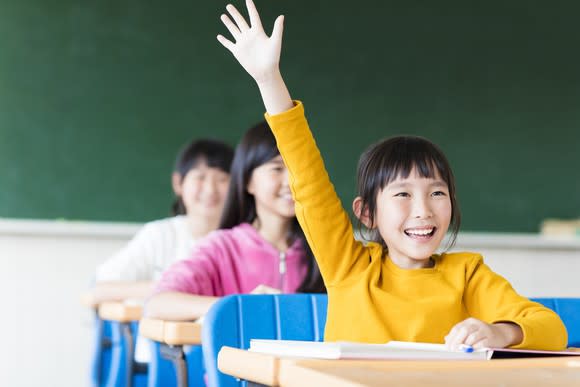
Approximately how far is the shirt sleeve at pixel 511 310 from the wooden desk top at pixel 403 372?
1.04ft

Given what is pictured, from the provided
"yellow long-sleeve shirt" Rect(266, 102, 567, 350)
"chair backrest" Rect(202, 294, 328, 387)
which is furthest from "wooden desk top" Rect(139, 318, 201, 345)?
"yellow long-sleeve shirt" Rect(266, 102, 567, 350)

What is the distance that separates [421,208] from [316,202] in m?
0.18

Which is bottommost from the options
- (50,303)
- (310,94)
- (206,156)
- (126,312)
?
(126,312)

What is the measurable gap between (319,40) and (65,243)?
171 cm

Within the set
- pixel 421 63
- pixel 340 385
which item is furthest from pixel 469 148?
pixel 340 385

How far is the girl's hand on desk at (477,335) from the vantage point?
123 centimetres

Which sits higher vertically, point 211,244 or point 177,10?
point 177,10

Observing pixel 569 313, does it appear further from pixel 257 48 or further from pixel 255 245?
pixel 255 245

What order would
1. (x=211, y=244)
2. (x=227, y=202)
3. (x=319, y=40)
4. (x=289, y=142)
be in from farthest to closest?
(x=319, y=40), (x=227, y=202), (x=211, y=244), (x=289, y=142)

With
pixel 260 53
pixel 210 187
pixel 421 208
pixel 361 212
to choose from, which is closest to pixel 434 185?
pixel 421 208

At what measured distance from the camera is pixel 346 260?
166cm

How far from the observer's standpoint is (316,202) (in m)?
1.61

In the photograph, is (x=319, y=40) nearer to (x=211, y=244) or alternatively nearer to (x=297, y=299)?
(x=211, y=244)

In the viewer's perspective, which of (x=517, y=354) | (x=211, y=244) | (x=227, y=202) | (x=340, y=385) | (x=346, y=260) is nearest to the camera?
(x=340, y=385)
